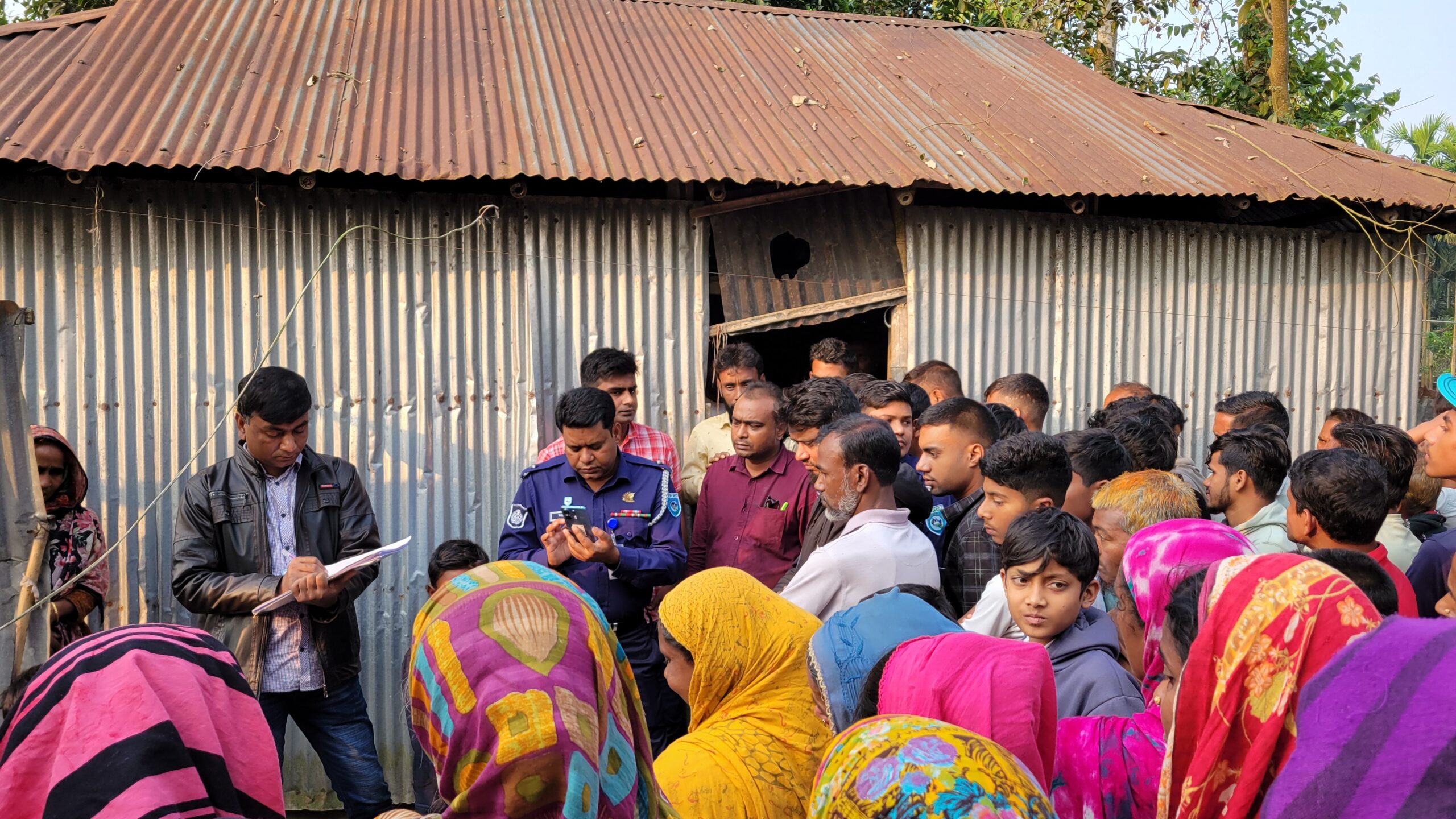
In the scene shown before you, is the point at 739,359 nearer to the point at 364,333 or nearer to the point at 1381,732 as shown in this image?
the point at 364,333

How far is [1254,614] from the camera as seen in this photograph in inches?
81.1

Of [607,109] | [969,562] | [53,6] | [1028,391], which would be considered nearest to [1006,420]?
[1028,391]

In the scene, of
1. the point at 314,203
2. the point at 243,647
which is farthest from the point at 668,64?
the point at 243,647

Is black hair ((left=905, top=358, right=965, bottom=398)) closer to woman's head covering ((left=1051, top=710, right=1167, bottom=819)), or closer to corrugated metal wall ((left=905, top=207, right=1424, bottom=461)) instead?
corrugated metal wall ((left=905, top=207, right=1424, bottom=461))

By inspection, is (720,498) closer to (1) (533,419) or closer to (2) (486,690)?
(1) (533,419)

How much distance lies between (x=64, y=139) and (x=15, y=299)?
2.81ft

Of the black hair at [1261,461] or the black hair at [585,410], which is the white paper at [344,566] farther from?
the black hair at [1261,461]

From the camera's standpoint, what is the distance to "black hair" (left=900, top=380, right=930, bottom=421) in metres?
5.39

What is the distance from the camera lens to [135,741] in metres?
1.71

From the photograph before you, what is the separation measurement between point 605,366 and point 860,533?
201 cm

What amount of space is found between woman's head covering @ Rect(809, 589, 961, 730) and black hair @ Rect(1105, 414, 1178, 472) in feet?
7.52

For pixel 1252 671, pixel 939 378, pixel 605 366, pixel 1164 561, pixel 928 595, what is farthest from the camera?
pixel 939 378

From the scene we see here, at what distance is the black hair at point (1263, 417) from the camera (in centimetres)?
551

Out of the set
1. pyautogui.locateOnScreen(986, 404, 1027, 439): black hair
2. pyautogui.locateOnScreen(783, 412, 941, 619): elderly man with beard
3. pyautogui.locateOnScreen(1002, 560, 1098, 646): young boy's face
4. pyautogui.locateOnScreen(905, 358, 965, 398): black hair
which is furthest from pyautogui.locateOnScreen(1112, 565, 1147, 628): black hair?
pyautogui.locateOnScreen(905, 358, 965, 398): black hair
